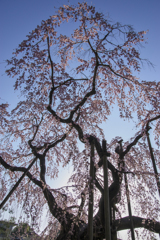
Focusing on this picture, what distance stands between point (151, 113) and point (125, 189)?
9.57 ft

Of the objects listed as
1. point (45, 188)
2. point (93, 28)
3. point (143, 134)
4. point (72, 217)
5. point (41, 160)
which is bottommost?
point (72, 217)

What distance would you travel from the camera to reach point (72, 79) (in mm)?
6590

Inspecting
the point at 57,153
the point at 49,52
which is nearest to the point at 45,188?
the point at 57,153

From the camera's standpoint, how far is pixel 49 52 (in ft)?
18.9

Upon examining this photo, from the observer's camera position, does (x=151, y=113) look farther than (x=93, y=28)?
Yes

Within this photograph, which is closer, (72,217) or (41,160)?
(72,217)

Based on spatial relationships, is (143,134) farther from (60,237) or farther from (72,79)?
(60,237)

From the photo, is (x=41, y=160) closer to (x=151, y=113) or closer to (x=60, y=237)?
(x=60, y=237)

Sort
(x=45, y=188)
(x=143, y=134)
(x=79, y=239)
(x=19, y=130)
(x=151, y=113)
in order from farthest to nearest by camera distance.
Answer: (x=19, y=130)
(x=151, y=113)
(x=143, y=134)
(x=45, y=188)
(x=79, y=239)

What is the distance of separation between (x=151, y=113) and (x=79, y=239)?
15.6 ft

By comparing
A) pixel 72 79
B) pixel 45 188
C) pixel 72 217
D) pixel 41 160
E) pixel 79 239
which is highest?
pixel 72 79

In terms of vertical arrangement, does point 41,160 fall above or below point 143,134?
below

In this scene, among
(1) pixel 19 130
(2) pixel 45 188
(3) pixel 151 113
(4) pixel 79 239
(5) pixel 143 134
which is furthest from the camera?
(1) pixel 19 130

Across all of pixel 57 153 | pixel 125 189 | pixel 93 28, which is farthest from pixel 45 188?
pixel 93 28
